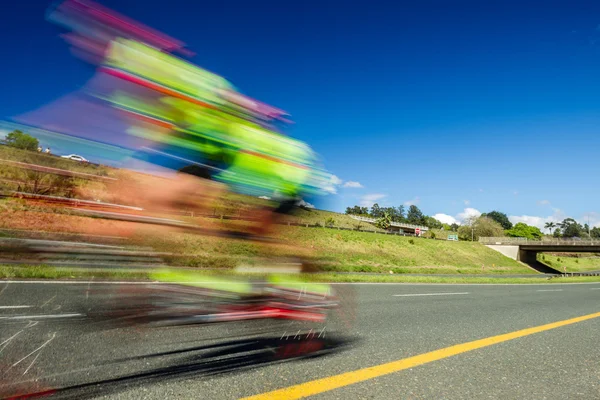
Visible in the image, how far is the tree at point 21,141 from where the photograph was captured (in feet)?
5.47

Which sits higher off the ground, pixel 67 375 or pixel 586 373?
pixel 586 373

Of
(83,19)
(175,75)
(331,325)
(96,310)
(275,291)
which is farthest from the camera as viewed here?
(331,325)

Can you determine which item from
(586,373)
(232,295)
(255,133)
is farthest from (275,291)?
(586,373)

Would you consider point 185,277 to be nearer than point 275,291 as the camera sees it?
Yes

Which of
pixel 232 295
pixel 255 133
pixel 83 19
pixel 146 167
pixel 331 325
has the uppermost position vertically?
pixel 83 19

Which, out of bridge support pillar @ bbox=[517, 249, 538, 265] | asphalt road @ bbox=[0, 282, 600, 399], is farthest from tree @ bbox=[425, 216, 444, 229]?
asphalt road @ bbox=[0, 282, 600, 399]

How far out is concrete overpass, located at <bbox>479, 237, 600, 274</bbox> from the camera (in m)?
50.8

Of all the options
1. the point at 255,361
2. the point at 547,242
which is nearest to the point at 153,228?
the point at 255,361

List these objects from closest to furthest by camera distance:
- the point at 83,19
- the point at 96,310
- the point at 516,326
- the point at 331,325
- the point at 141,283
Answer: the point at 83,19 < the point at 141,283 < the point at 96,310 < the point at 331,325 < the point at 516,326

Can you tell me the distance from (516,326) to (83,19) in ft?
20.4

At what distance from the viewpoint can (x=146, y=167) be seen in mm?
1932

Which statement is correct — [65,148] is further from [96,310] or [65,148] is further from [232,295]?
[96,310]

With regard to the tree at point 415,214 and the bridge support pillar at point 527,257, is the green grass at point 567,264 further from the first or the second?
the tree at point 415,214

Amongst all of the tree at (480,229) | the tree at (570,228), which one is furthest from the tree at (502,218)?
the tree at (480,229)
